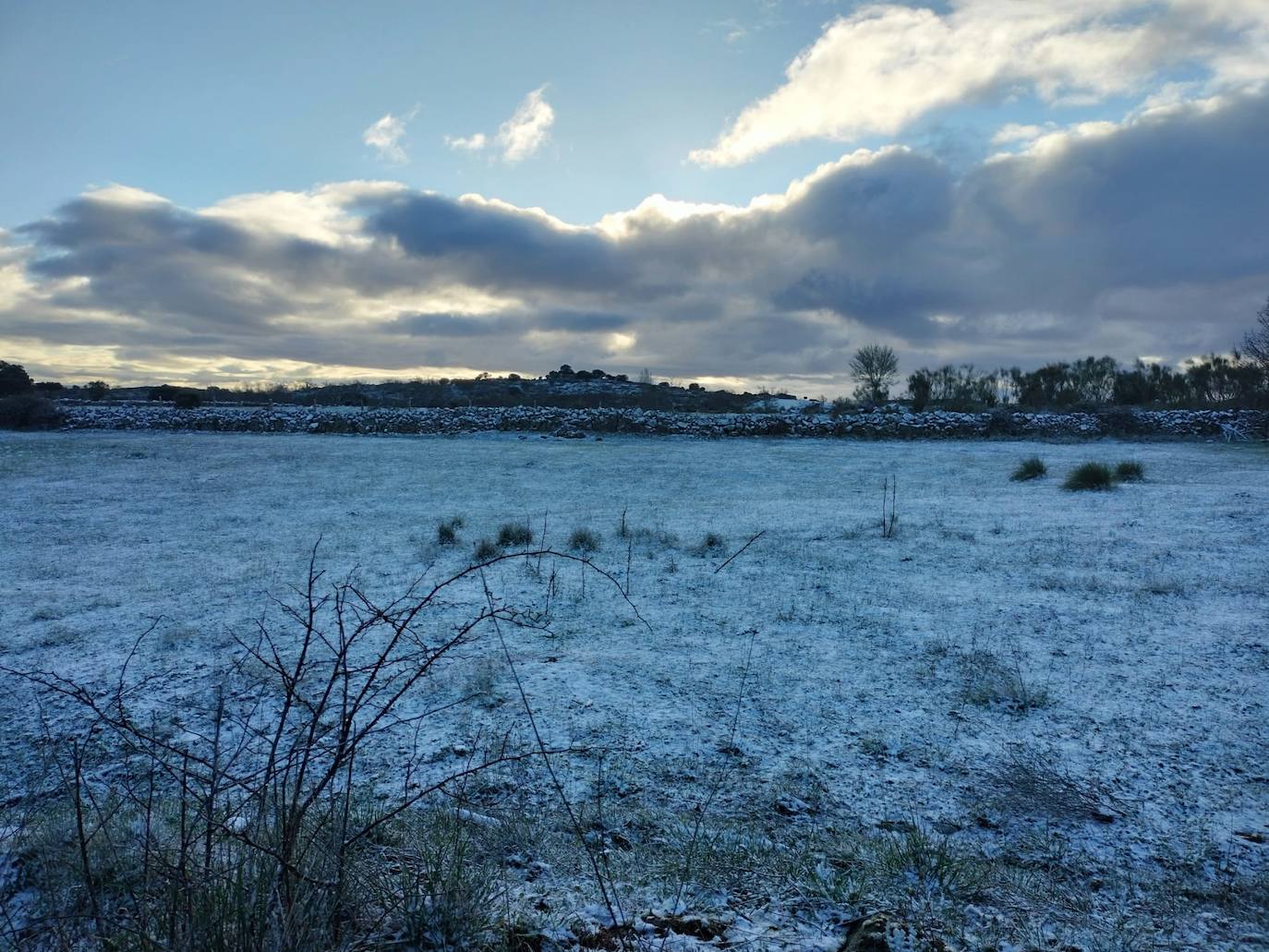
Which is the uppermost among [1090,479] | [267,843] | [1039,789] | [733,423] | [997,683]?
[733,423]

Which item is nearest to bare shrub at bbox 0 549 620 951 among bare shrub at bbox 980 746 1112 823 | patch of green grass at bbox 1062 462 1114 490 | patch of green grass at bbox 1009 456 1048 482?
bare shrub at bbox 980 746 1112 823

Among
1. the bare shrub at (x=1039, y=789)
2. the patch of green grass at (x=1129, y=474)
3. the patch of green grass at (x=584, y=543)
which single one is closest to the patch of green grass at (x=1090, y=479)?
the patch of green grass at (x=1129, y=474)

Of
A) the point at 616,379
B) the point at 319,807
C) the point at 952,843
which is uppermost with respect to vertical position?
the point at 616,379

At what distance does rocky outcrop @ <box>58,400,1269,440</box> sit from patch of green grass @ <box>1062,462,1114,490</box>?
13.3 metres

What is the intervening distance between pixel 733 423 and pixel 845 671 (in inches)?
863

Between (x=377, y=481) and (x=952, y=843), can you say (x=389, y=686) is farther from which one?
(x=377, y=481)

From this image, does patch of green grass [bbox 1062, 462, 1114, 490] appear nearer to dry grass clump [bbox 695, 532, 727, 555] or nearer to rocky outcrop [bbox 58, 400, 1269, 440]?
dry grass clump [bbox 695, 532, 727, 555]

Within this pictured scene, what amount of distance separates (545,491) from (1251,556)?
32.4 ft

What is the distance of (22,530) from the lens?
8.92 meters

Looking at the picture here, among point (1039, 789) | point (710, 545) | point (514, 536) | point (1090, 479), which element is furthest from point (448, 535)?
point (1090, 479)

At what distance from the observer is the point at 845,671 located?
188 inches

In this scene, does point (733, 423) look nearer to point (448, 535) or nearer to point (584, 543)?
point (584, 543)

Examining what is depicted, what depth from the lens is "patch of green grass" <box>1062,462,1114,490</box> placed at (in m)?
11.3

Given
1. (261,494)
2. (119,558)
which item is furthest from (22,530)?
(261,494)
